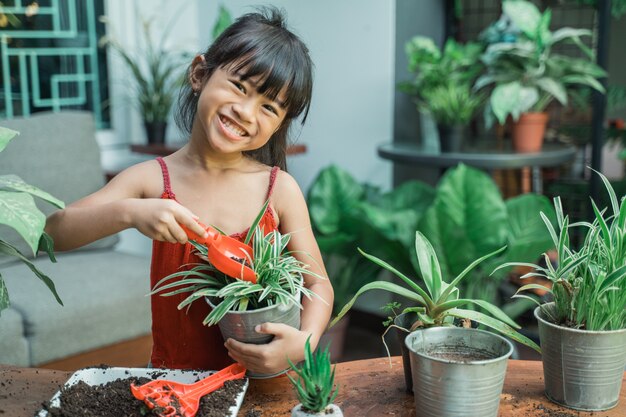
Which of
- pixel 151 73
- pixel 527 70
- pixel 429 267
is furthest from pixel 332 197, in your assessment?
pixel 429 267

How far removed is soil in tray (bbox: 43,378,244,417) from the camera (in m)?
1.00

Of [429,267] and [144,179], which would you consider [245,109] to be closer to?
[144,179]

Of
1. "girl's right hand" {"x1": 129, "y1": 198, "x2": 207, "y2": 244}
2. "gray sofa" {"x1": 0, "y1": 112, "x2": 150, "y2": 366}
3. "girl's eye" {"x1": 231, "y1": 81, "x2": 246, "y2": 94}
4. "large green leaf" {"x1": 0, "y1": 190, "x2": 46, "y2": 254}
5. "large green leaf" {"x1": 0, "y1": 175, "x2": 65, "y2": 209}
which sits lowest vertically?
"gray sofa" {"x1": 0, "y1": 112, "x2": 150, "y2": 366}

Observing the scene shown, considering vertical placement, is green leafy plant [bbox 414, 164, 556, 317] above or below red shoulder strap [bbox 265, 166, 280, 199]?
below

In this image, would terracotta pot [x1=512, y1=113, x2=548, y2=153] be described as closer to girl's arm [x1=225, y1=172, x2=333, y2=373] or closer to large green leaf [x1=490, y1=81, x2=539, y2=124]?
large green leaf [x1=490, y1=81, x2=539, y2=124]

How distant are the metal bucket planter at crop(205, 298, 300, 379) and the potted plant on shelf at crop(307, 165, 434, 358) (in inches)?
61.0

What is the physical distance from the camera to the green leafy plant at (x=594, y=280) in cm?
105

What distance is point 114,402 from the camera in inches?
40.4

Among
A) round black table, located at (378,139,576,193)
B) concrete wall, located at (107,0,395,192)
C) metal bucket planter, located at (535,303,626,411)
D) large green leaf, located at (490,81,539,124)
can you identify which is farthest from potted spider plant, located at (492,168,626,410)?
concrete wall, located at (107,0,395,192)

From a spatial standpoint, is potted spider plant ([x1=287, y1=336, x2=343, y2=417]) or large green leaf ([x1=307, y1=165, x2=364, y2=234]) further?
large green leaf ([x1=307, y1=165, x2=364, y2=234])

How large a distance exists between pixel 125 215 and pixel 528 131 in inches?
77.9

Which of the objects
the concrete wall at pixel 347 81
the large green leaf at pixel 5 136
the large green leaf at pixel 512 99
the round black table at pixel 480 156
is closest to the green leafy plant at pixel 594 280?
the large green leaf at pixel 5 136

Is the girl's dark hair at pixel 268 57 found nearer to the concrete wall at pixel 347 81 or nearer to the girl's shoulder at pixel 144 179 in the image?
the girl's shoulder at pixel 144 179

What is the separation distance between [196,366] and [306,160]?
221 cm
